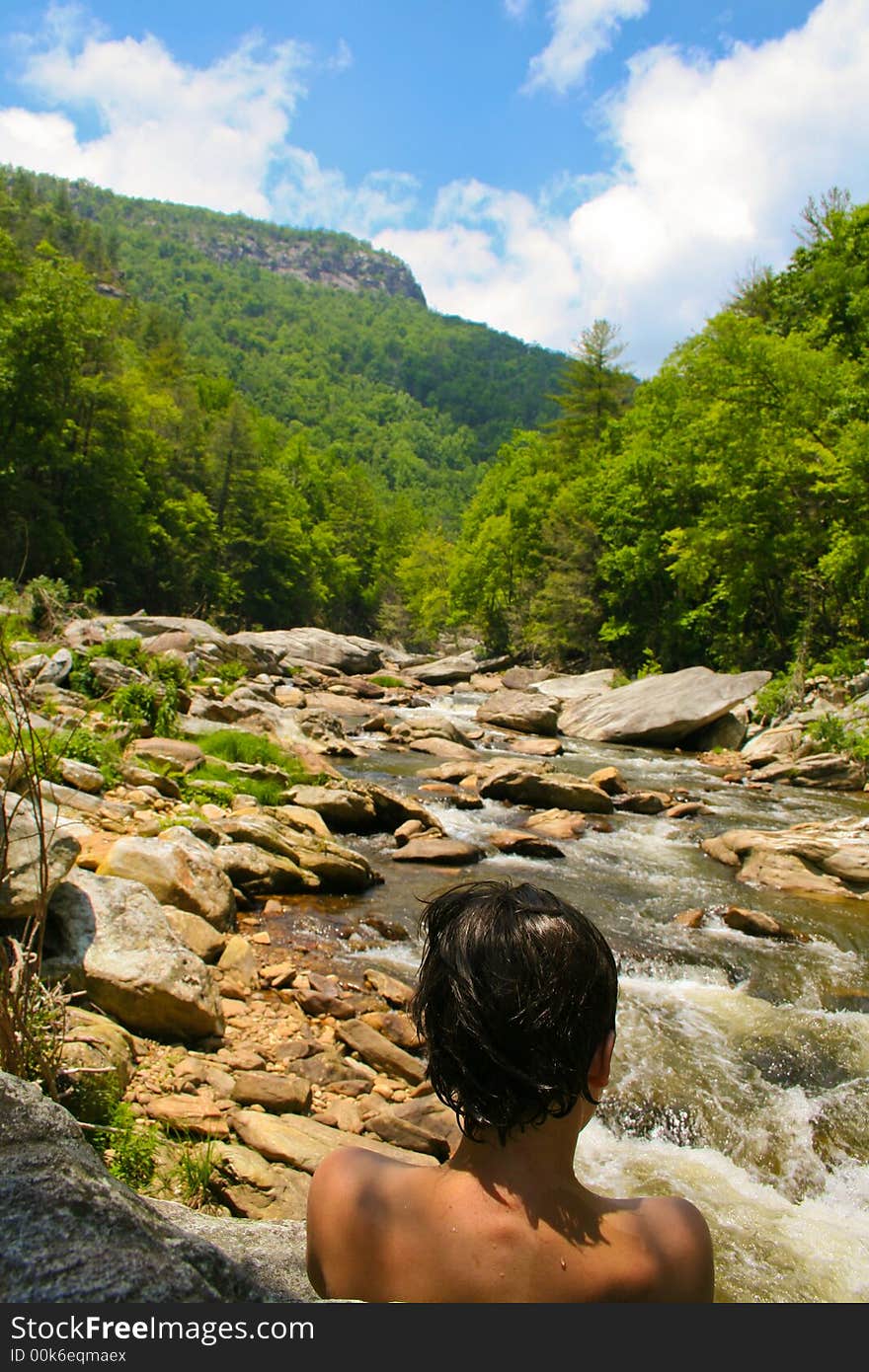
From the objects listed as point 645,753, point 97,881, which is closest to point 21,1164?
point 97,881

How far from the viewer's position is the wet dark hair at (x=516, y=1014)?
1.50m

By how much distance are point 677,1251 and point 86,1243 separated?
1.07 metres

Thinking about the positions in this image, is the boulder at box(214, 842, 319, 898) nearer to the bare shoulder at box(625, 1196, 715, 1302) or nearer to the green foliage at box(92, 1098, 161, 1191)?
the green foliage at box(92, 1098, 161, 1191)

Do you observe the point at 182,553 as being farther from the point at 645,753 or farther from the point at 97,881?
the point at 97,881

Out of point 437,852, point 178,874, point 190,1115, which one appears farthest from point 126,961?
point 437,852

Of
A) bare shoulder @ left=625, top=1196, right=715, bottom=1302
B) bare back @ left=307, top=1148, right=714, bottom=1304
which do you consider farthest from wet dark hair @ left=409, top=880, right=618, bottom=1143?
bare shoulder @ left=625, top=1196, right=715, bottom=1302

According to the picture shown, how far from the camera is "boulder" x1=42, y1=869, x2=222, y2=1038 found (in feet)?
14.4

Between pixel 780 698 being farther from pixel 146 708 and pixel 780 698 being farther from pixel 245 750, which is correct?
pixel 146 708

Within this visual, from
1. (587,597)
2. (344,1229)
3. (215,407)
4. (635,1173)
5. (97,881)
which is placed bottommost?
(635,1173)

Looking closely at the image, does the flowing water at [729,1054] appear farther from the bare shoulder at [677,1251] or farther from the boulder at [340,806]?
the bare shoulder at [677,1251]

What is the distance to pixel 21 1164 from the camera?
1.63 m

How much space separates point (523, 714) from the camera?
24031mm

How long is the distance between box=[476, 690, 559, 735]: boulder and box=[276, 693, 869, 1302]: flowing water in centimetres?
1193

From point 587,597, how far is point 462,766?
75.9 feet
